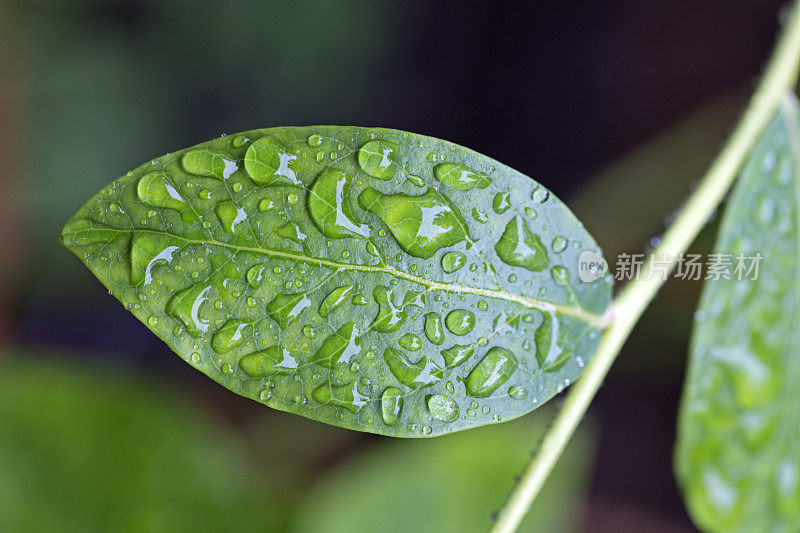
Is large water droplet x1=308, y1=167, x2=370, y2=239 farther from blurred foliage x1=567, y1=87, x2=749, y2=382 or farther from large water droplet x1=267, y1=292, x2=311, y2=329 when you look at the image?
blurred foliage x1=567, y1=87, x2=749, y2=382

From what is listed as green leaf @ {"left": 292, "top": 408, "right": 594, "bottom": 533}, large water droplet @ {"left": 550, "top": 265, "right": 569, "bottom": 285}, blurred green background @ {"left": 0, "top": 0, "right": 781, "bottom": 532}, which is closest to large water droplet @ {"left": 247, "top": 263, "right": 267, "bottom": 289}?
large water droplet @ {"left": 550, "top": 265, "right": 569, "bottom": 285}

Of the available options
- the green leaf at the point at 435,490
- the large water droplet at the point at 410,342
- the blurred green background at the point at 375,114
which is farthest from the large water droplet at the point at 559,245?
the blurred green background at the point at 375,114

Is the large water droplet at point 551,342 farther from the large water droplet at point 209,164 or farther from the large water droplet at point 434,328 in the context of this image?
the large water droplet at point 209,164

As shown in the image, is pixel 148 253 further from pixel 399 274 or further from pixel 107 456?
pixel 107 456

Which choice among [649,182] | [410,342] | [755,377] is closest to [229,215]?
[410,342]

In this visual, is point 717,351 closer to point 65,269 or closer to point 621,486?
point 621,486

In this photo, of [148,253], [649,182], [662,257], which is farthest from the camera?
[649,182]
